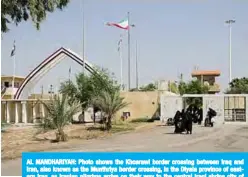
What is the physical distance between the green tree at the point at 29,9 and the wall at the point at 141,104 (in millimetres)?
18451

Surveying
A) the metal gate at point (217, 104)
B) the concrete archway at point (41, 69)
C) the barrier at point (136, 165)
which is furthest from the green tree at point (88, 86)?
the barrier at point (136, 165)

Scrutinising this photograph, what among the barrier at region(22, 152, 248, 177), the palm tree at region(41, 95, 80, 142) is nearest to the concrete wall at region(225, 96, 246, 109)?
the palm tree at region(41, 95, 80, 142)

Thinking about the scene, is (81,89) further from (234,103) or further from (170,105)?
(234,103)

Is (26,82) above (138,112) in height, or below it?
above

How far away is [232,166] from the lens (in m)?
6.07

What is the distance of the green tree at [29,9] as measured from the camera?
1603 centimetres

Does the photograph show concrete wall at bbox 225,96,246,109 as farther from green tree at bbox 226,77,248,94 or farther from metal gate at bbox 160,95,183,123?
green tree at bbox 226,77,248,94

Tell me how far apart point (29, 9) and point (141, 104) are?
65.3 feet

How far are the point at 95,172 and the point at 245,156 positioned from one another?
2.09 meters

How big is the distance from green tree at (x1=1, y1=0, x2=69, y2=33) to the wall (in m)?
18.5

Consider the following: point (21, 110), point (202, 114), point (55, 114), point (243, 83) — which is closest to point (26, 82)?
point (21, 110)

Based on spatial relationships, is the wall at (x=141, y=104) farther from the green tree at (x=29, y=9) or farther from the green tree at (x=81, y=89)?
the green tree at (x=29, y=9)

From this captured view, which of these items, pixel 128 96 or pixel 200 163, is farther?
pixel 128 96

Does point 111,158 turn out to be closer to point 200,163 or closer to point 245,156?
point 200,163
